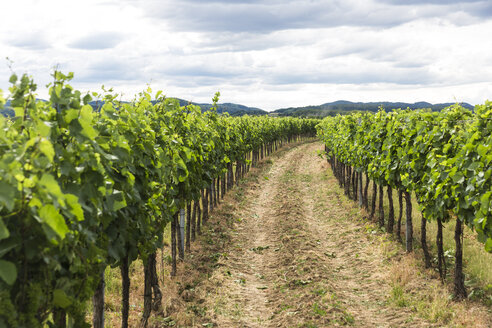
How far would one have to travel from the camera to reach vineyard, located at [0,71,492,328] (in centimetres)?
286

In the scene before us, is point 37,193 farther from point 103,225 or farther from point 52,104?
point 103,225

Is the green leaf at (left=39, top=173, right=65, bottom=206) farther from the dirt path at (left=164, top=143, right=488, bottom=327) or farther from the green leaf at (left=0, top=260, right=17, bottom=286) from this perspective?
the dirt path at (left=164, top=143, right=488, bottom=327)

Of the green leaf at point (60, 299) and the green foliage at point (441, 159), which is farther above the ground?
the green foliage at point (441, 159)

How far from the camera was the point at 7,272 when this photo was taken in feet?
7.93

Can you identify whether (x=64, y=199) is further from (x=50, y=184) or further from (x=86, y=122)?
(x=86, y=122)

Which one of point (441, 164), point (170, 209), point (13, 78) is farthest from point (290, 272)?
point (13, 78)

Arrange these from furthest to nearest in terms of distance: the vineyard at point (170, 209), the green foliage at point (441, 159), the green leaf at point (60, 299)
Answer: the green foliage at point (441, 159) → the green leaf at point (60, 299) → the vineyard at point (170, 209)

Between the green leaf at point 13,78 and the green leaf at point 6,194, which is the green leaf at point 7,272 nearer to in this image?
the green leaf at point 6,194

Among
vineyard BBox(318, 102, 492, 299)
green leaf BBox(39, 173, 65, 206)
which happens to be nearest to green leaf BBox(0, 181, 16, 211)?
green leaf BBox(39, 173, 65, 206)

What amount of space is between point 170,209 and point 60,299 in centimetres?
453

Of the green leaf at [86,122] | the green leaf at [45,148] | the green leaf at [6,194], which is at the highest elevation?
the green leaf at [86,122]

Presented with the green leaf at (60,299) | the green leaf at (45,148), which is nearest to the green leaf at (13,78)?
the green leaf at (45,148)

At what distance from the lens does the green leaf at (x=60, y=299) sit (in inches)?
124

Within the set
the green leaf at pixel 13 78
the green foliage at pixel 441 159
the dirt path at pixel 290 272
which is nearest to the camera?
the green leaf at pixel 13 78
